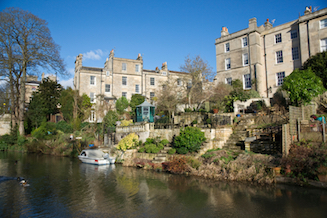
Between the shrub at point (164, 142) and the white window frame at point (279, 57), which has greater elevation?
the white window frame at point (279, 57)

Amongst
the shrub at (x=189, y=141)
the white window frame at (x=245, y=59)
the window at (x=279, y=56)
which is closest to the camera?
the shrub at (x=189, y=141)

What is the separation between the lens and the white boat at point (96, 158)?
66.7 ft

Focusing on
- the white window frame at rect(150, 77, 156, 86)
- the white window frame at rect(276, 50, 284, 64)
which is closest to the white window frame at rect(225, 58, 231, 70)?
the white window frame at rect(276, 50, 284, 64)

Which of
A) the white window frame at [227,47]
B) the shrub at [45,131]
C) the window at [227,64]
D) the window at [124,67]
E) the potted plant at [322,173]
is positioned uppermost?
the white window frame at [227,47]

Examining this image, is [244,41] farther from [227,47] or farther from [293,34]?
[293,34]

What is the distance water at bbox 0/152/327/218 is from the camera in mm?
8844

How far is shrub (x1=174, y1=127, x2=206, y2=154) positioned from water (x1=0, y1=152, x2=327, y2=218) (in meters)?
2.71

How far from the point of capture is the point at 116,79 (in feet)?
132

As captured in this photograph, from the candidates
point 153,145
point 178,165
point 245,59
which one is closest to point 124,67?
point 245,59

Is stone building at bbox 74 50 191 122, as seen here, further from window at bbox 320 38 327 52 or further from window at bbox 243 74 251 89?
window at bbox 320 38 327 52

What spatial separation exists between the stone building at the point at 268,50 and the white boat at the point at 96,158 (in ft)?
65.8

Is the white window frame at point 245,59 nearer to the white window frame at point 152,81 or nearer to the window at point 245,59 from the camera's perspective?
the window at point 245,59

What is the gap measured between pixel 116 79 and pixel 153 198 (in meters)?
31.9

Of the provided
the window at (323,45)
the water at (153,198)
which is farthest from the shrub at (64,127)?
the window at (323,45)
